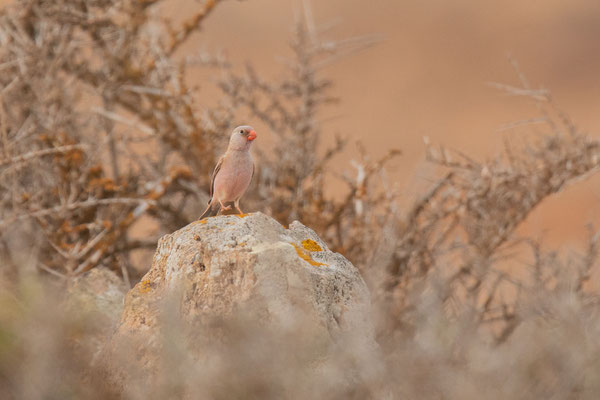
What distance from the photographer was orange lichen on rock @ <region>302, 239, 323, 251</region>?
14.5ft

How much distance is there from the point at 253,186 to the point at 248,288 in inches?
231

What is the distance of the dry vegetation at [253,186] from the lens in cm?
798

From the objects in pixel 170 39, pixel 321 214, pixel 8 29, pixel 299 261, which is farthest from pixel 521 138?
pixel 8 29

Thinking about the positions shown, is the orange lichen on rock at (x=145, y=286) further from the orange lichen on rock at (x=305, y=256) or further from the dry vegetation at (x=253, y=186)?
the dry vegetation at (x=253, y=186)

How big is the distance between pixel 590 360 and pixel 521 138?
4.52m

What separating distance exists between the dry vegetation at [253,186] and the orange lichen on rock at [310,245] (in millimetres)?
977

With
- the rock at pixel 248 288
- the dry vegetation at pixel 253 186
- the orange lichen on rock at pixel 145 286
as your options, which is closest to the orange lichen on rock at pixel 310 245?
the rock at pixel 248 288

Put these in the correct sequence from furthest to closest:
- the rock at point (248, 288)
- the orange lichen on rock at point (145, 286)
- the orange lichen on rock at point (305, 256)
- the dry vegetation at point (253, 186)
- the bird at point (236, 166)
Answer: the dry vegetation at point (253, 186), the bird at point (236, 166), the orange lichen on rock at point (145, 286), the orange lichen on rock at point (305, 256), the rock at point (248, 288)

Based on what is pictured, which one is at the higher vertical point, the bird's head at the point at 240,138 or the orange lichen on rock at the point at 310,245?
the bird's head at the point at 240,138

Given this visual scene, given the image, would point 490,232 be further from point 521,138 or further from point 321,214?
point 321,214

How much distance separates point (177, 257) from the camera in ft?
14.0

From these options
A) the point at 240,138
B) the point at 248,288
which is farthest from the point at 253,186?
the point at 248,288

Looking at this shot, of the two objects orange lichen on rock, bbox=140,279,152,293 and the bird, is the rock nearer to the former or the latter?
orange lichen on rock, bbox=140,279,152,293

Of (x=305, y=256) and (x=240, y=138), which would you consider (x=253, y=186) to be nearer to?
(x=240, y=138)
